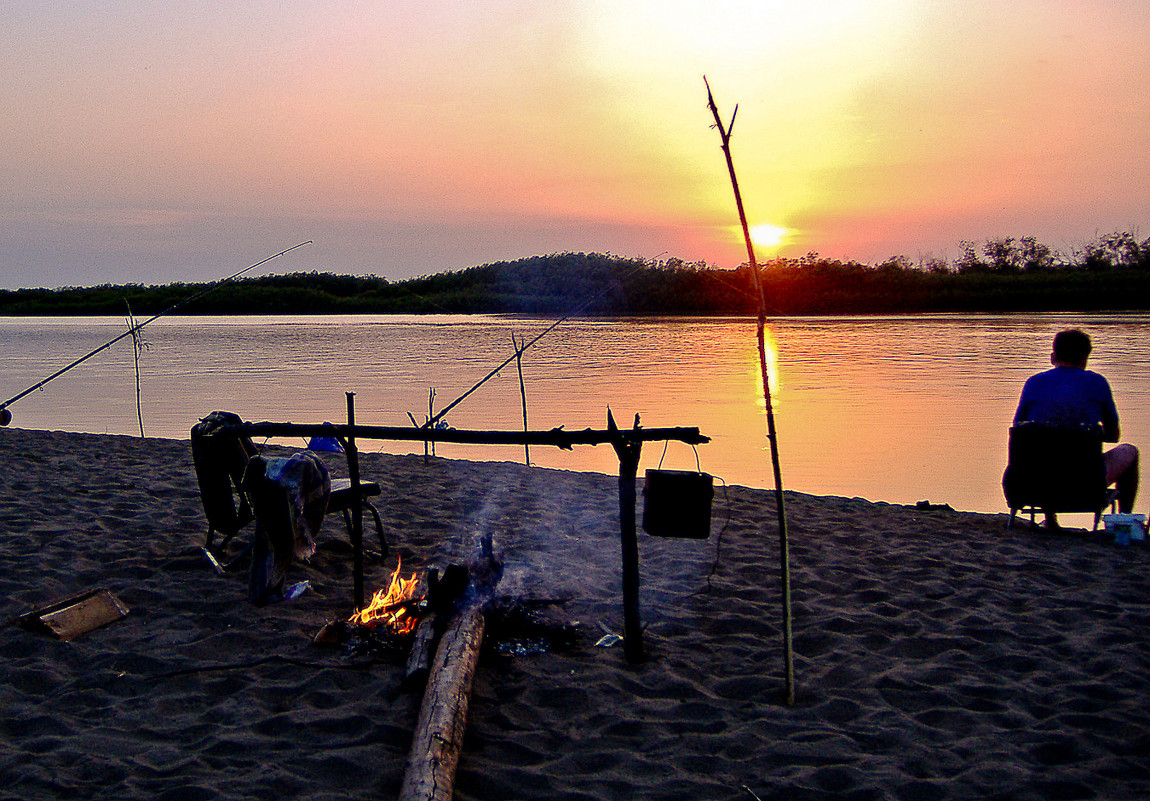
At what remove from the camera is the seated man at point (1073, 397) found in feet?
19.0

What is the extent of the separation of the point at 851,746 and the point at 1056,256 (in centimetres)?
5936

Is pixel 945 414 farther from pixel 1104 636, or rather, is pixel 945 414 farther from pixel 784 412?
pixel 1104 636

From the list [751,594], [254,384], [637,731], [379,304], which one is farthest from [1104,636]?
[379,304]

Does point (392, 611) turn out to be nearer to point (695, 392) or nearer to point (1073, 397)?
point (1073, 397)

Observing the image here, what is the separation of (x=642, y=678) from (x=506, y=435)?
4.35ft

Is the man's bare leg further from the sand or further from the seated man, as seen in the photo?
the sand

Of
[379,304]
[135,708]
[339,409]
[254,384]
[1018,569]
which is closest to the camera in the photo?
[135,708]

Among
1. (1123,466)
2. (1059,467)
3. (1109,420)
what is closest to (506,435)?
(1059,467)

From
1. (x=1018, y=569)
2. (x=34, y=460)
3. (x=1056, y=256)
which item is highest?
(x=1056, y=256)

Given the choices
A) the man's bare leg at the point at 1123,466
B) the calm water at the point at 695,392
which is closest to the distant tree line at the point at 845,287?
the calm water at the point at 695,392

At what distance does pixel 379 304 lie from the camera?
69062mm

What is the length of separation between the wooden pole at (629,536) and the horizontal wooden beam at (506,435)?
0.16 ft

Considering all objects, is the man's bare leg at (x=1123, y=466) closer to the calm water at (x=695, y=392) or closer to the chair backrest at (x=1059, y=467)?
the chair backrest at (x=1059, y=467)

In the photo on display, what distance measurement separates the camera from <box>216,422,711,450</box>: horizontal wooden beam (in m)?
3.83
